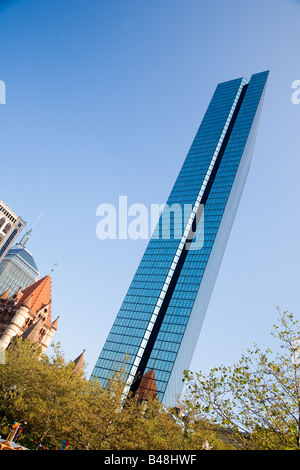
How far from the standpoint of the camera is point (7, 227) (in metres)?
149

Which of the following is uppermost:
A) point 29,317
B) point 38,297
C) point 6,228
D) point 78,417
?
point 6,228

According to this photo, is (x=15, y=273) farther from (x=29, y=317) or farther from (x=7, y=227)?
(x=29, y=317)

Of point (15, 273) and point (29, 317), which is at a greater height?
point (15, 273)

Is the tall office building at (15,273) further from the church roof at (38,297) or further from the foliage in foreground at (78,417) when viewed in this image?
the foliage in foreground at (78,417)

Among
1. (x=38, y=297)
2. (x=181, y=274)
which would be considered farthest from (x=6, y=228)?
(x=181, y=274)

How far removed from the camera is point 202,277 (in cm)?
8838

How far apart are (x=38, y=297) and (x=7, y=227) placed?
3607 inches

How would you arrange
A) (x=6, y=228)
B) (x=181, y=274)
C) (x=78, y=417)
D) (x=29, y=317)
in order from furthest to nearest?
(x=6, y=228)
(x=181, y=274)
(x=29, y=317)
(x=78, y=417)

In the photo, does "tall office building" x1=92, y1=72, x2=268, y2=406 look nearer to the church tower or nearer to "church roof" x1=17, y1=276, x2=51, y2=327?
the church tower

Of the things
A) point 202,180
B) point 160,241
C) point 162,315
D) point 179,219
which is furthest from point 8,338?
point 202,180

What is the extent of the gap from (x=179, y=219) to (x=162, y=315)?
3221 centimetres

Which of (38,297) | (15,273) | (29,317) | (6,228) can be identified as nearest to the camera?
(29,317)

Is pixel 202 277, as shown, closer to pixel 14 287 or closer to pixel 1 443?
pixel 1 443

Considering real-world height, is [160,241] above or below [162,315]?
above
